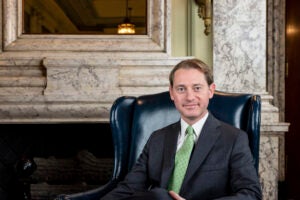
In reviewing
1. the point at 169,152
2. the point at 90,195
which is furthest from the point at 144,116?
the point at 90,195

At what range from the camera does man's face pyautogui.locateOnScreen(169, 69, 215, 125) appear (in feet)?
6.60

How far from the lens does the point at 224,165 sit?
1.96m

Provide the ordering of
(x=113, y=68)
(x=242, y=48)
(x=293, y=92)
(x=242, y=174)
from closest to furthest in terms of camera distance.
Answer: (x=242, y=174)
(x=242, y=48)
(x=113, y=68)
(x=293, y=92)

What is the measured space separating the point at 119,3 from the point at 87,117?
0.90 m

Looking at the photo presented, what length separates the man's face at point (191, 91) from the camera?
201 centimetres

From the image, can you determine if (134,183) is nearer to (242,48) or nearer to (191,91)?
(191,91)

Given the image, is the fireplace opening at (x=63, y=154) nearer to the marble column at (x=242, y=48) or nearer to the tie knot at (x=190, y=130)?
the marble column at (x=242, y=48)

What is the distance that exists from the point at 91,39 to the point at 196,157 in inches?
74.6

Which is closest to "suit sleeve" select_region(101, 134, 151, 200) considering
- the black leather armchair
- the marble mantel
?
the black leather armchair

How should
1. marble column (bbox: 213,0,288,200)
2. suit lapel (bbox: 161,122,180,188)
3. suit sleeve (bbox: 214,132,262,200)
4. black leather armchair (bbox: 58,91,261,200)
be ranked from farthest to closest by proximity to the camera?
1. marble column (bbox: 213,0,288,200)
2. black leather armchair (bbox: 58,91,261,200)
3. suit lapel (bbox: 161,122,180,188)
4. suit sleeve (bbox: 214,132,262,200)

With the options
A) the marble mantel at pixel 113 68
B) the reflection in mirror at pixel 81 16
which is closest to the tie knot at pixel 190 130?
the marble mantel at pixel 113 68

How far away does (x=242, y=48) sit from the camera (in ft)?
10.9

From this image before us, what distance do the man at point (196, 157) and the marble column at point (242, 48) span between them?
4.11ft

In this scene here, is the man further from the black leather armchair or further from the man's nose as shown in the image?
the black leather armchair
